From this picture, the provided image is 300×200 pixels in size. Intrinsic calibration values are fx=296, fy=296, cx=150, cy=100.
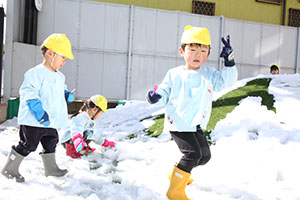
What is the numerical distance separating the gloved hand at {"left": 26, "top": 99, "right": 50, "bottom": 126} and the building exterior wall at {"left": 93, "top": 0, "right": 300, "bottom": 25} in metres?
9.26

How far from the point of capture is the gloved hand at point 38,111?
8.50ft

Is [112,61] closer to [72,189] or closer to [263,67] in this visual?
[263,67]

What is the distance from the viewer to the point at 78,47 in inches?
384

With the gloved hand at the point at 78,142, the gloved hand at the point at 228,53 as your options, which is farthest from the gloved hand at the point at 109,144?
the gloved hand at the point at 228,53

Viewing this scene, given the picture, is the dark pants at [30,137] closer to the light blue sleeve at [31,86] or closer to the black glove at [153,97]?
the light blue sleeve at [31,86]

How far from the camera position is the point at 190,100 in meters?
2.49

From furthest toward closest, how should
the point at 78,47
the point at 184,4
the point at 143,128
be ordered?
the point at 184,4, the point at 78,47, the point at 143,128

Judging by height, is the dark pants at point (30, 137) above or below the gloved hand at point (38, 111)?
below

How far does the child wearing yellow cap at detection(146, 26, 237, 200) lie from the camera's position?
248cm

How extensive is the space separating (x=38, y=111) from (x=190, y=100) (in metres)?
1.32

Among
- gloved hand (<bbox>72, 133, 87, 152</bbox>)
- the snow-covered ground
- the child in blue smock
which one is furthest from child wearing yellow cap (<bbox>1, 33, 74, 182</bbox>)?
A: the child in blue smock

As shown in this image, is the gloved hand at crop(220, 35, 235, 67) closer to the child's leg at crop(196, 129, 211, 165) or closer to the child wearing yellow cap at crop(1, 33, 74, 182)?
the child's leg at crop(196, 129, 211, 165)

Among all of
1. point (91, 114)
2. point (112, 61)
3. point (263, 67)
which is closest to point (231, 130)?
point (91, 114)

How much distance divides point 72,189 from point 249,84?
4.60m
